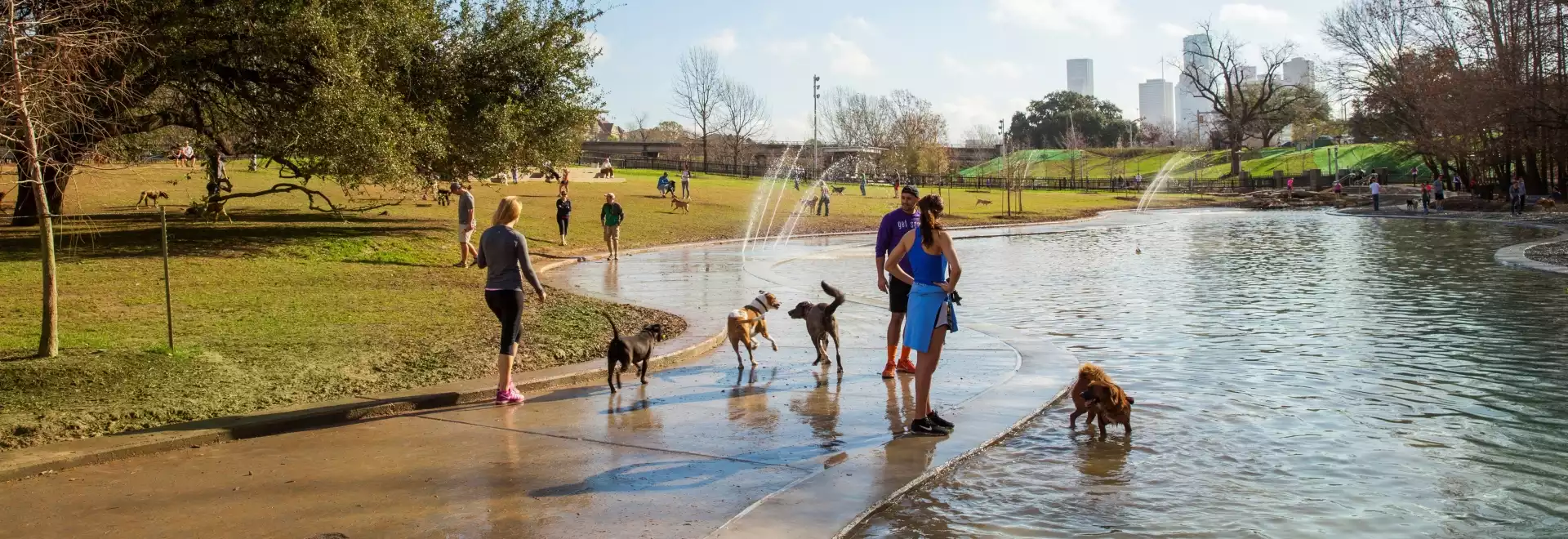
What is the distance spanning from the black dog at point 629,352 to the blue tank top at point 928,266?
269cm

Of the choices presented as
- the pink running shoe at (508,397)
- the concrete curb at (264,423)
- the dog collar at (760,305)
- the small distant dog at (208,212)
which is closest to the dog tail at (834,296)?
the dog collar at (760,305)

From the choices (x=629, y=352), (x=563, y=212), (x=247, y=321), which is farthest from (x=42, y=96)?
(x=563, y=212)

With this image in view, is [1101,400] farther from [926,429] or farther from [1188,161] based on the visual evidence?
[1188,161]

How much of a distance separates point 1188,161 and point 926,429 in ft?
348

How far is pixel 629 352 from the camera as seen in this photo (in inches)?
358

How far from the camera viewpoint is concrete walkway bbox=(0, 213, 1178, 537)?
18.0ft

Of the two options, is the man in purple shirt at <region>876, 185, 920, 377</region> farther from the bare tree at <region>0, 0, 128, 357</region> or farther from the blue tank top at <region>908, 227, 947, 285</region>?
the bare tree at <region>0, 0, 128, 357</region>

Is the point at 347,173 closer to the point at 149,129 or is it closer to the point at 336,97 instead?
the point at 336,97

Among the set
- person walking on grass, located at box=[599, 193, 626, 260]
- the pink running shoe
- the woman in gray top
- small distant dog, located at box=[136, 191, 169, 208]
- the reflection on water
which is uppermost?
small distant dog, located at box=[136, 191, 169, 208]

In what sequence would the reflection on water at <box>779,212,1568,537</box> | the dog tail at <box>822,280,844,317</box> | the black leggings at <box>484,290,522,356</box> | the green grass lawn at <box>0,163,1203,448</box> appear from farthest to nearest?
1. the dog tail at <box>822,280,844,317</box>
2. the black leggings at <box>484,290,522,356</box>
3. the green grass lawn at <box>0,163,1203,448</box>
4. the reflection on water at <box>779,212,1568,537</box>

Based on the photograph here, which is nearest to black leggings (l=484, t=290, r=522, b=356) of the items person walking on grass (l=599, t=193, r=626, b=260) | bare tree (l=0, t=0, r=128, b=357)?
bare tree (l=0, t=0, r=128, b=357)

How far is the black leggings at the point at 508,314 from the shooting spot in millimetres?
8516

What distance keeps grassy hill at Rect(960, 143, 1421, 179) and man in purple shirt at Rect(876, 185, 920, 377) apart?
79247 millimetres

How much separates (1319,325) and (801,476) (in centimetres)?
903
